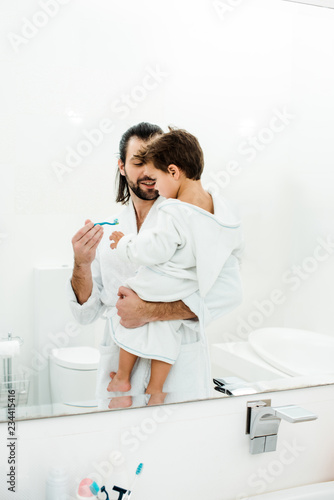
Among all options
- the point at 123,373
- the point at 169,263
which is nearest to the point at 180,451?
the point at 123,373

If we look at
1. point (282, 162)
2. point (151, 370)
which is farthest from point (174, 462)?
point (282, 162)

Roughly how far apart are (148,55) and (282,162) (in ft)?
1.53

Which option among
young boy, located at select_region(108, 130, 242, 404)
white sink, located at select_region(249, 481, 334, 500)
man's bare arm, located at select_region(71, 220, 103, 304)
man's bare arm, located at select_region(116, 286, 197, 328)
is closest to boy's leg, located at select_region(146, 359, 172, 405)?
young boy, located at select_region(108, 130, 242, 404)

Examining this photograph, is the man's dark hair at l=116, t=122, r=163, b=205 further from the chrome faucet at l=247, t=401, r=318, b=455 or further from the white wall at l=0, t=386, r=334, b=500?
the chrome faucet at l=247, t=401, r=318, b=455

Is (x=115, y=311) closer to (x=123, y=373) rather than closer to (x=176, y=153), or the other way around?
(x=123, y=373)

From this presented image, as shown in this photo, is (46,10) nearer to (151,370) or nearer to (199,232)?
(199,232)

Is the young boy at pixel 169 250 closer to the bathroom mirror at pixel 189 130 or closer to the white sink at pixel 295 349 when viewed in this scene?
the bathroom mirror at pixel 189 130

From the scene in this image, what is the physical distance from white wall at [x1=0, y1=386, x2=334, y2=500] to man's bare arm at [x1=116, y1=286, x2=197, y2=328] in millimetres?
214

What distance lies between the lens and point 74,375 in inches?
44.4

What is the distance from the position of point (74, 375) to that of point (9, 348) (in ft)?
0.52

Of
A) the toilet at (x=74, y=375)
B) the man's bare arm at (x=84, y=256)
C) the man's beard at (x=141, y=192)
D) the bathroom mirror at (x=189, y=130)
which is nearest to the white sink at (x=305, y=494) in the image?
the bathroom mirror at (x=189, y=130)

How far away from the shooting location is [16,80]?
3.44 ft

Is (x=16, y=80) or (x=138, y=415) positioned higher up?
(x=16, y=80)

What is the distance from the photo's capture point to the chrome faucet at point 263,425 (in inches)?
48.9
